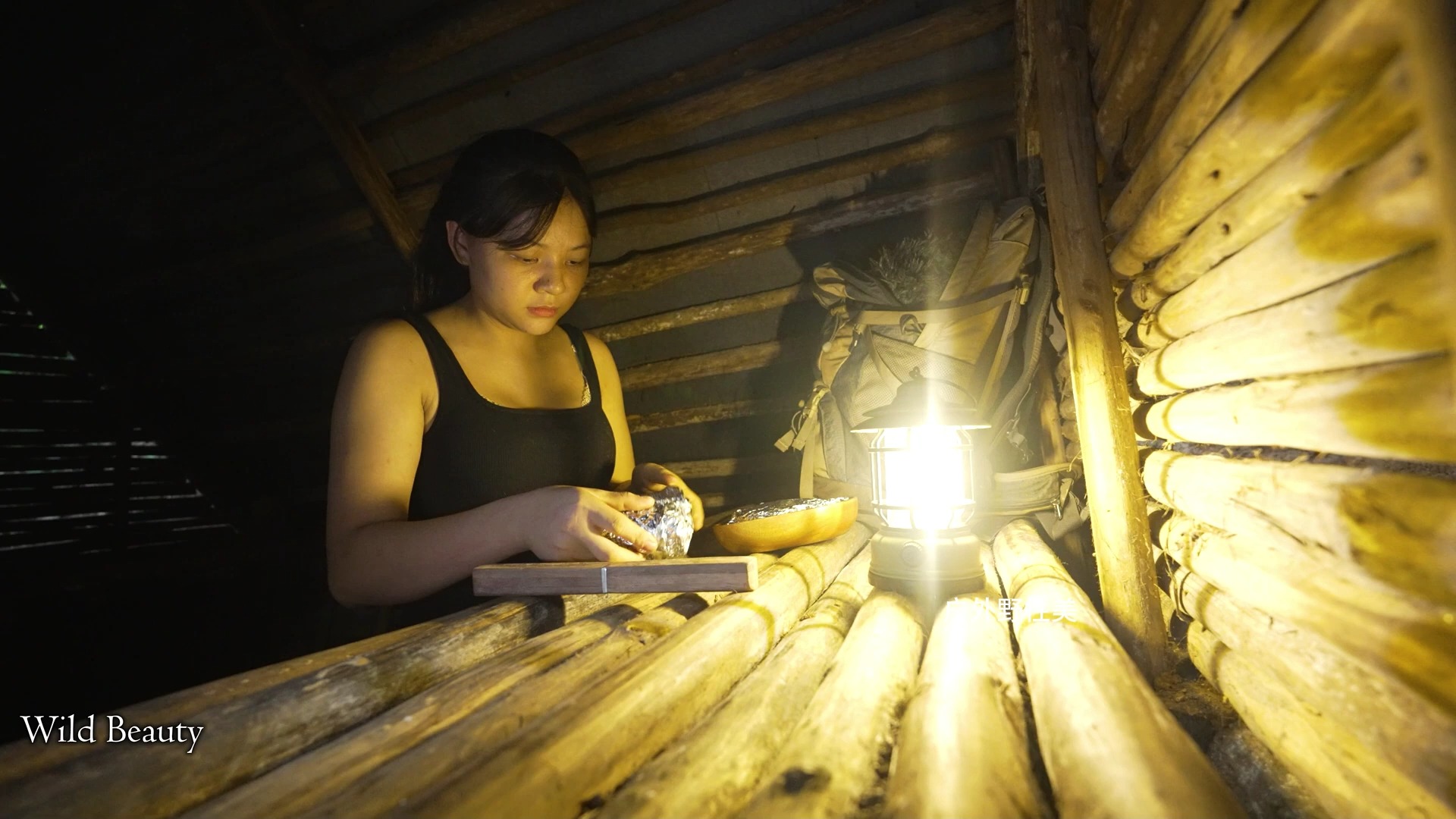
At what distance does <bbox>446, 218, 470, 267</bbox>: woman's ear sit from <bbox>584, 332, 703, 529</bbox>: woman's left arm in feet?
2.90

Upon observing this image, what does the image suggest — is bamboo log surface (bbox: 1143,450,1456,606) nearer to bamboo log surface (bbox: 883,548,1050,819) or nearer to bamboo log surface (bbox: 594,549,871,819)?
bamboo log surface (bbox: 883,548,1050,819)

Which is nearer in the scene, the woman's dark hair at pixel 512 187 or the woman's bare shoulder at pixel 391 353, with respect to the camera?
the woman's bare shoulder at pixel 391 353

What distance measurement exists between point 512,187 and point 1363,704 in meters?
2.93

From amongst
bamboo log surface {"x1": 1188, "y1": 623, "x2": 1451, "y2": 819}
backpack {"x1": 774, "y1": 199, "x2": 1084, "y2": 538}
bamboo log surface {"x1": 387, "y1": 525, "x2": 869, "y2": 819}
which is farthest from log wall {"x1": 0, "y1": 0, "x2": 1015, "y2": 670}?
bamboo log surface {"x1": 1188, "y1": 623, "x2": 1451, "y2": 819}

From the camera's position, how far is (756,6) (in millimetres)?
3312

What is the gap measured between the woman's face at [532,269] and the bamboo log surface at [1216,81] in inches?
87.8

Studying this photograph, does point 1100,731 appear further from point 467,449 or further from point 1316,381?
point 467,449

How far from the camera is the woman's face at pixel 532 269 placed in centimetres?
255

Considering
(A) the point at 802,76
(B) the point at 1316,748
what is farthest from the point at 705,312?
(B) the point at 1316,748

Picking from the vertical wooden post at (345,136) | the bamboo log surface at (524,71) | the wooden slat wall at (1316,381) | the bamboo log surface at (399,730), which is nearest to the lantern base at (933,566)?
the wooden slat wall at (1316,381)

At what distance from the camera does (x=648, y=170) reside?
12.7 feet

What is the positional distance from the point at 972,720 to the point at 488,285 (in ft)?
8.09

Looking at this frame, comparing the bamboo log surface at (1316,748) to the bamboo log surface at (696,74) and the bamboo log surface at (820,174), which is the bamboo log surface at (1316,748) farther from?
the bamboo log surface at (696,74)

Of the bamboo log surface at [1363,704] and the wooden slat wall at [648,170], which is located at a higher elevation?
the wooden slat wall at [648,170]
